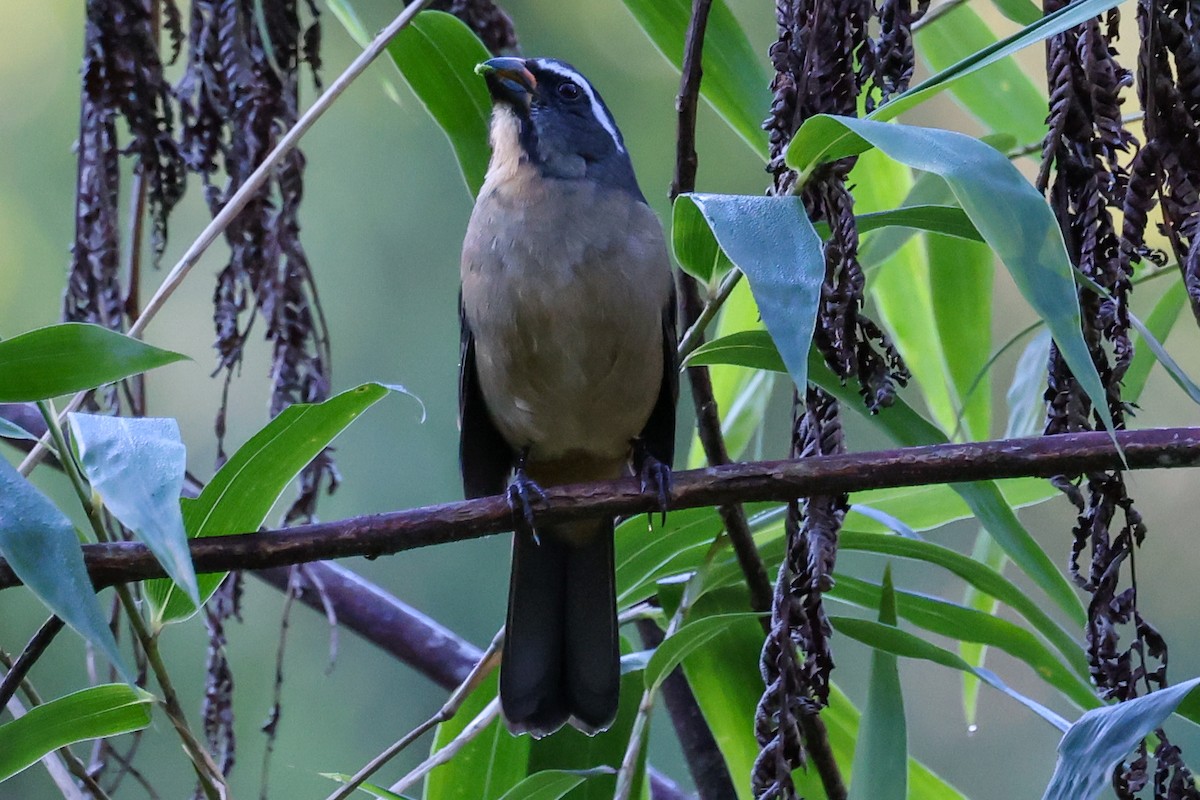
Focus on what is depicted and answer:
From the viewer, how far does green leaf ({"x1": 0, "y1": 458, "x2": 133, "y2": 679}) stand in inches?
46.1

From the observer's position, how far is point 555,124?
8.52 ft

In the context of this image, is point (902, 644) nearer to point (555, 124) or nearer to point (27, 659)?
point (27, 659)

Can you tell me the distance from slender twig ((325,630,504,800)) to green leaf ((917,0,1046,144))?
1.39 metres

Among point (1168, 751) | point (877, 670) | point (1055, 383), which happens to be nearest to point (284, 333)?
point (877, 670)

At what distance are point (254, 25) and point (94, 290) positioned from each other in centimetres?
55

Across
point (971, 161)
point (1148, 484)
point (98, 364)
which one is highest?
point (1148, 484)

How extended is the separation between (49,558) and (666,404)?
4.89ft

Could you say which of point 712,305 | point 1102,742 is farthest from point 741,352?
point 1102,742

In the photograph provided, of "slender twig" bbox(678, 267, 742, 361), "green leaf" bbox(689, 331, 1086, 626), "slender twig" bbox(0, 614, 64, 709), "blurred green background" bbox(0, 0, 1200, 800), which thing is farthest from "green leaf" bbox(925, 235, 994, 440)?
"blurred green background" bbox(0, 0, 1200, 800)

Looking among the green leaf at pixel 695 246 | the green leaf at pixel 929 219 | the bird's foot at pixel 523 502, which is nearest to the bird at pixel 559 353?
the bird's foot at pixel 523 502

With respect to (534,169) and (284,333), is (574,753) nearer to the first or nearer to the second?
(284,333)

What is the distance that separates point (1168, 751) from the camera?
1.36 m

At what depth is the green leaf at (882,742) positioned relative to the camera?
5.28ft

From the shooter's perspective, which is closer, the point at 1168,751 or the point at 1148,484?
the point at 1168,751
